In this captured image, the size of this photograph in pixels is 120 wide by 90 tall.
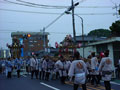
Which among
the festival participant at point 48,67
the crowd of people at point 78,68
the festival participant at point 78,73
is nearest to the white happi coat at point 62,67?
the crowd of people at point 78,68

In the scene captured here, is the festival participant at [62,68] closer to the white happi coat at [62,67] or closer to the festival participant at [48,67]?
the white happi coat at [62,67]

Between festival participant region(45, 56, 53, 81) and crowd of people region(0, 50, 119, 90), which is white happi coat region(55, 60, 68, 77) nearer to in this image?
crowd of people region(0, 50, 119, 90)

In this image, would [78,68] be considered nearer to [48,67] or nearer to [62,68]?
[62,68]

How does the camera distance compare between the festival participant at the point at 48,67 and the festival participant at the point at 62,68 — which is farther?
the festival participant at the point at 48,67

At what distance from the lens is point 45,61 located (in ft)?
56.0

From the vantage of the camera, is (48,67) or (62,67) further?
(48,67)

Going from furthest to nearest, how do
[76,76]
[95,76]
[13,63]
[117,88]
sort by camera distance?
[13,63] < [95,76] < [117,88] < [76,76]

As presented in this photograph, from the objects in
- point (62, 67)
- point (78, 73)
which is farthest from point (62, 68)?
point (78, 73)

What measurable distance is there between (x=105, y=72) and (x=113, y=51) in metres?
14.8

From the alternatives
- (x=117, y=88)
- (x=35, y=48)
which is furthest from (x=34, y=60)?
(x=35, y=48)

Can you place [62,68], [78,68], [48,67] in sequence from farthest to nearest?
[48,67] → [62,68] → [78,68]

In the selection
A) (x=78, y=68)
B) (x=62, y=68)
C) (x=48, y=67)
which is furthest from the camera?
(x=48, y=67)

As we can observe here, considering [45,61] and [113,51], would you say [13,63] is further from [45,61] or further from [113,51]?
[113,51]

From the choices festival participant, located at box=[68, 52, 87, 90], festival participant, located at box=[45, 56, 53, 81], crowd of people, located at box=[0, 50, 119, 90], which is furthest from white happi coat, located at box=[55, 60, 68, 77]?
festival participant, located at box=[68, 52, 87, 90]
